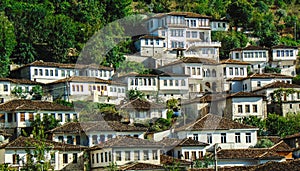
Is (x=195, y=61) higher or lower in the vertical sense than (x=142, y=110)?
higher

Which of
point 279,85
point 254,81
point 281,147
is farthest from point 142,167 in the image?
point 254,81

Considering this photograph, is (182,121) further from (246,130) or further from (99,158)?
(99,158)

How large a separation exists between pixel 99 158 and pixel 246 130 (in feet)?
44.2

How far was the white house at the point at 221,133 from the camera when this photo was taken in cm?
6112

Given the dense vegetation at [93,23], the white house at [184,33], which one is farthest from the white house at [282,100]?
the dense vegetation at [93,23]

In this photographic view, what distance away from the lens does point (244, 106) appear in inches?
2798

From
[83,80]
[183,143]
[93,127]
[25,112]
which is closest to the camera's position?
[183,143]

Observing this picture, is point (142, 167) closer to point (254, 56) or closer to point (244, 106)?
point (244, 106)

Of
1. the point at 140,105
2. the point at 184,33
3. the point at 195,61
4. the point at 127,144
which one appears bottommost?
the point at 127,144

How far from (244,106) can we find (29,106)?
1936 cm

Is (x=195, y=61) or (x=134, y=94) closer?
(x=134, y=94)

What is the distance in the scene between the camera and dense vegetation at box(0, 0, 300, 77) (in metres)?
79.0

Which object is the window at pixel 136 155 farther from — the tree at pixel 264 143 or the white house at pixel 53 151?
the tree at pixel 264 143

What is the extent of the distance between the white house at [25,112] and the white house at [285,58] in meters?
31.7
